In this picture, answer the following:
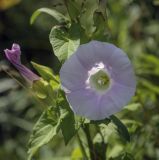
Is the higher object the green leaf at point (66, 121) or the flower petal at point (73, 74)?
the flower petal at point (73, 74)

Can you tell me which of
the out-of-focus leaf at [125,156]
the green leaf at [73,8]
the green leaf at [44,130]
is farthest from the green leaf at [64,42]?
the out-of-focus leaf at [125,156]

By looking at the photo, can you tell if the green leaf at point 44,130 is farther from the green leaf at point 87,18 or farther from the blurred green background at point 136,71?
the green leaf at point 87,18

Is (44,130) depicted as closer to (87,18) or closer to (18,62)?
(18,62)

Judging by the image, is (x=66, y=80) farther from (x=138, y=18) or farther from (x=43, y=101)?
(x=138, y=18)

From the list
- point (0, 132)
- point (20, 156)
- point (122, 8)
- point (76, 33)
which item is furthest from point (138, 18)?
point (76, 33)

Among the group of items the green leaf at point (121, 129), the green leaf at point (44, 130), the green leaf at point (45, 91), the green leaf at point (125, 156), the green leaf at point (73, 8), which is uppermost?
the green leaf at point (73, 8)

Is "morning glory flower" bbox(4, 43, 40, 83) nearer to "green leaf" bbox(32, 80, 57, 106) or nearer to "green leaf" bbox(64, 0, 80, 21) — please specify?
"green leaf" bbox(32, 80, 57, 106)

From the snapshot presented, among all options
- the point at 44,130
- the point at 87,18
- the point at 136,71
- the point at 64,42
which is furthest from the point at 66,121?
the point at 136,71
